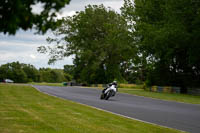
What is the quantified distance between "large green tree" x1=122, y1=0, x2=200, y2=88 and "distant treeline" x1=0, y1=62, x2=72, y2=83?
9654 centimetres

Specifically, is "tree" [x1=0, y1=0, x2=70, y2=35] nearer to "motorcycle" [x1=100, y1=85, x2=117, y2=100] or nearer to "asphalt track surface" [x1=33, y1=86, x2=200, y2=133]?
"asphalt track surface" [x1=33, y1=86, x2=200, y2=133]

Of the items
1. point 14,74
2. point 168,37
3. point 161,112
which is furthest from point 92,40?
point 14,74

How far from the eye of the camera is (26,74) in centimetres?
15500

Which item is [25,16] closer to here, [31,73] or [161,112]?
[161,112]

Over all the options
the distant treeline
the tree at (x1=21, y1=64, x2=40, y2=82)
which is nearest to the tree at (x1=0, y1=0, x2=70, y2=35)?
the distant treeline

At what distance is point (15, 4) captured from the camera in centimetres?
464

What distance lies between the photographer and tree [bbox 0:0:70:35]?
15.3 ft

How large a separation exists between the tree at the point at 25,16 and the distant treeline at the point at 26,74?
452ft

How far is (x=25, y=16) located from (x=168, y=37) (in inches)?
1473

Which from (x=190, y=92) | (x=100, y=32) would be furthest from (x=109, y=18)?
(x=190, y=92)

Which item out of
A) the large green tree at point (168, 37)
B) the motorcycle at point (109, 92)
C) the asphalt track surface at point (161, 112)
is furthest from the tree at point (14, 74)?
the asphalt track surface at point (161, 112)

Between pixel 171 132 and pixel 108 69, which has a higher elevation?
pixel 108 69

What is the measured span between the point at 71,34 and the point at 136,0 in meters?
26.2

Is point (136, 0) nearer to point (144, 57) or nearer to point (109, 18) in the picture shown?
point (144, 57)
